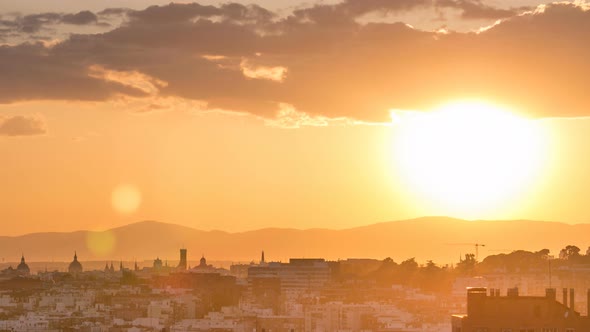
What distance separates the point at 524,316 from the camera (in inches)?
3531

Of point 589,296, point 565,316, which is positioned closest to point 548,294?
point 565,316

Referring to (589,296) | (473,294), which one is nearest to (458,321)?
(473,294)

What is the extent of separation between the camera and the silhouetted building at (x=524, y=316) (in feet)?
293

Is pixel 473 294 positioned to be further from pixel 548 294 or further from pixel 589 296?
pixel 589 296

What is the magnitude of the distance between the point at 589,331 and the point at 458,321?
7.19 meters

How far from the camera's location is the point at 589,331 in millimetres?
89750

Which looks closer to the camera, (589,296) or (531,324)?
(531,324)

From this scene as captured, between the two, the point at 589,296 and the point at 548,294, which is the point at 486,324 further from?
the point at 589,296

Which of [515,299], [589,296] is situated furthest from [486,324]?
[589,296]

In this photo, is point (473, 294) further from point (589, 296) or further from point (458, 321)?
point (589, 296)

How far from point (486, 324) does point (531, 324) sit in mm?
2289

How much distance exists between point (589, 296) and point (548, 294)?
12.1 meters

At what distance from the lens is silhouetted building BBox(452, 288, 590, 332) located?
89.4 metres

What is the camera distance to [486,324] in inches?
3556
